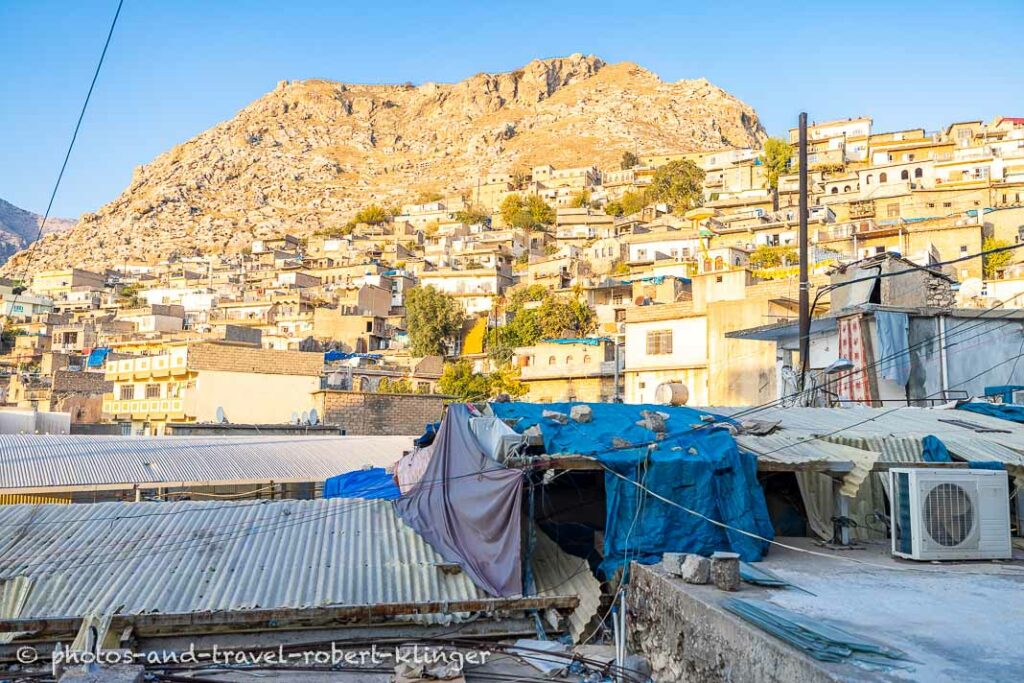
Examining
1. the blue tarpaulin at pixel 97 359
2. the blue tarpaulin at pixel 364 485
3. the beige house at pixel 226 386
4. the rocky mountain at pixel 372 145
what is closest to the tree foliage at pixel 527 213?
the rocky mountain at pixel 372 145

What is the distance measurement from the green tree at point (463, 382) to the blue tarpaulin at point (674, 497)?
3218 cm

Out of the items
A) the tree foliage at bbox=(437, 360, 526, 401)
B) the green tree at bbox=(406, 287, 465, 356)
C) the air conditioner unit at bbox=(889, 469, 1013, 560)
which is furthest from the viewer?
the green tree at bbox=(406, 287, 465, 356)

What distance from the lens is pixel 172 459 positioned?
15.3m

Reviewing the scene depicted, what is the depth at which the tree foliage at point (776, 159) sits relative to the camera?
77938mm

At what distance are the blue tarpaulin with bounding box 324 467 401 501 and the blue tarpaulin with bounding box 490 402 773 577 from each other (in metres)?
5.39

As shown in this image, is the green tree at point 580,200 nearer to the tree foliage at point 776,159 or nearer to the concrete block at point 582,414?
the tree foliage at point 776,159

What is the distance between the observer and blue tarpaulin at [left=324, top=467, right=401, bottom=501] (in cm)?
1322

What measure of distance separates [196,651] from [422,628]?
6.81 feet

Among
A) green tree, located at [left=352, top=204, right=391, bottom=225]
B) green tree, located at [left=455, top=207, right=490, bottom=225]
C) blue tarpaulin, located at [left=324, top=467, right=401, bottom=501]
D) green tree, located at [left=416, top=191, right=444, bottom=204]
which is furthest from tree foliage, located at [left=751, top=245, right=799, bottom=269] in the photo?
green tree, located at [left=416, top=191, right=444, bottom=204]

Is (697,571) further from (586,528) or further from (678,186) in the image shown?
(678,186)

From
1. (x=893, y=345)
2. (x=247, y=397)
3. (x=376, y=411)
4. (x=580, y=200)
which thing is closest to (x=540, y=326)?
(x=247, y=397)

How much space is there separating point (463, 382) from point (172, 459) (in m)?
29.0

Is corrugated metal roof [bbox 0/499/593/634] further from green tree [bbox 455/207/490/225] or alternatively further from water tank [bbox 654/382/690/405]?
green tree [bbox 455/207/490/225]

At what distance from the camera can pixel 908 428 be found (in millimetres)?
10414
